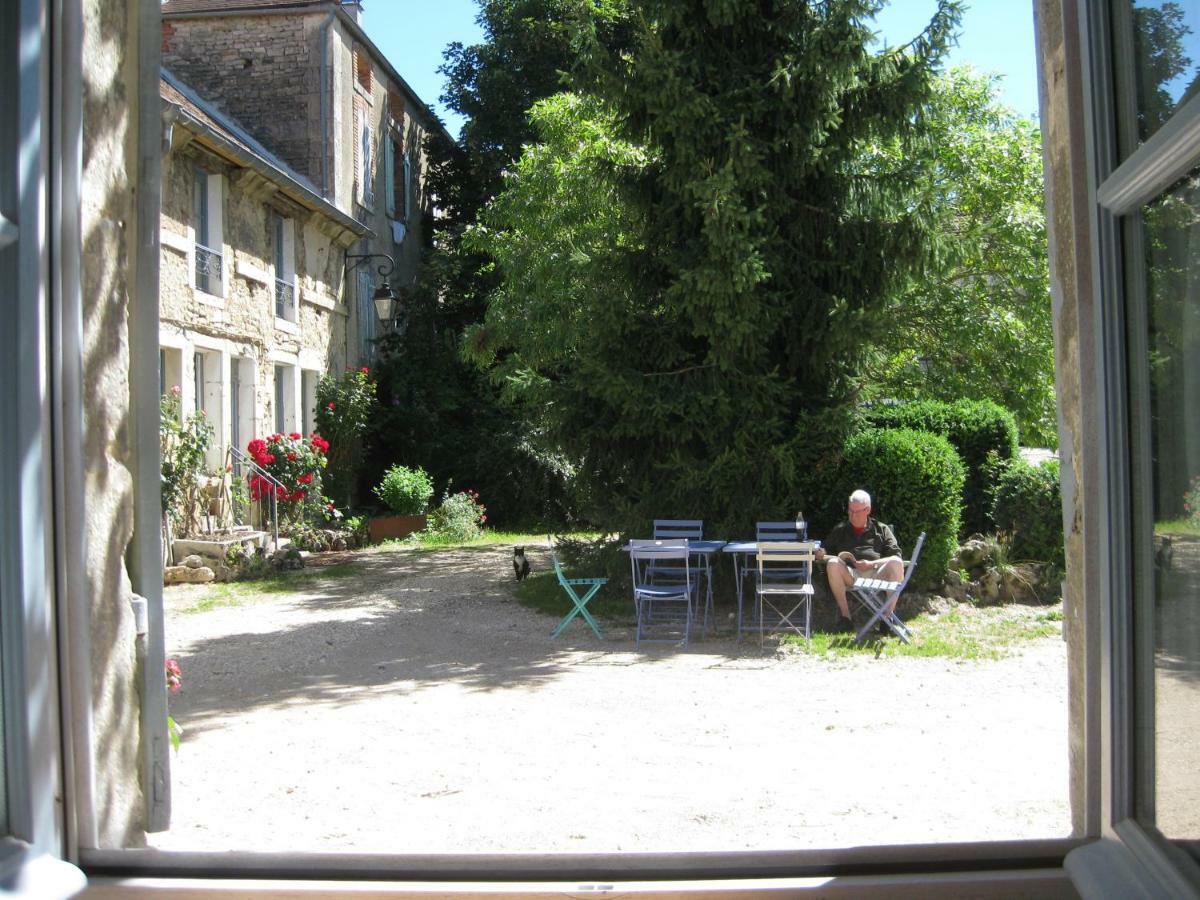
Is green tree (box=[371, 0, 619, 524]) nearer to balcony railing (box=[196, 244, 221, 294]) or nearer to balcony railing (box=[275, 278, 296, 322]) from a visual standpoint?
balcony railing (box=[275, 278, 296, 322])

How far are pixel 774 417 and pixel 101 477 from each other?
842 centimetres

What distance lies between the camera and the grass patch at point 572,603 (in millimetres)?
10562

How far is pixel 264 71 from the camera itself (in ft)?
61.8

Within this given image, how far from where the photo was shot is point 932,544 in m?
10.2

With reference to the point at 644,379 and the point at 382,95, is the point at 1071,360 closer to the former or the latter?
the point at 644,379

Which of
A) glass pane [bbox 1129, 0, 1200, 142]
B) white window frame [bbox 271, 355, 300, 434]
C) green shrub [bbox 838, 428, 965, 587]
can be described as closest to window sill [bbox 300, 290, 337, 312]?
white window frame [bbox 271, 355, 300, 434]

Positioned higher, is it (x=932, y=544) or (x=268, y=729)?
(x=932, y=544)

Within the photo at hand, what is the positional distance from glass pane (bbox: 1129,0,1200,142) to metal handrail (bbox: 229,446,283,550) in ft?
44.8

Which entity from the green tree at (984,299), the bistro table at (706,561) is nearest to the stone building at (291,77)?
the green tree at (984,299)

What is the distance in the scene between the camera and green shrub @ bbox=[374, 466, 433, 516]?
709 inches

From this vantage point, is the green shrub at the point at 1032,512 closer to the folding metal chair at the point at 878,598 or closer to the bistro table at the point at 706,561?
the folding metal chair at the point at 878,598

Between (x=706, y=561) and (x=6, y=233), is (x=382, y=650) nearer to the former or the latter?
(x=706, y=561)

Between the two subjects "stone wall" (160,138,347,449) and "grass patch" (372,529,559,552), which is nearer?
"stone wall" (160,138,347,449)

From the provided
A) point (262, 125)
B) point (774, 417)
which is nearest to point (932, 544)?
point (774, 417)
